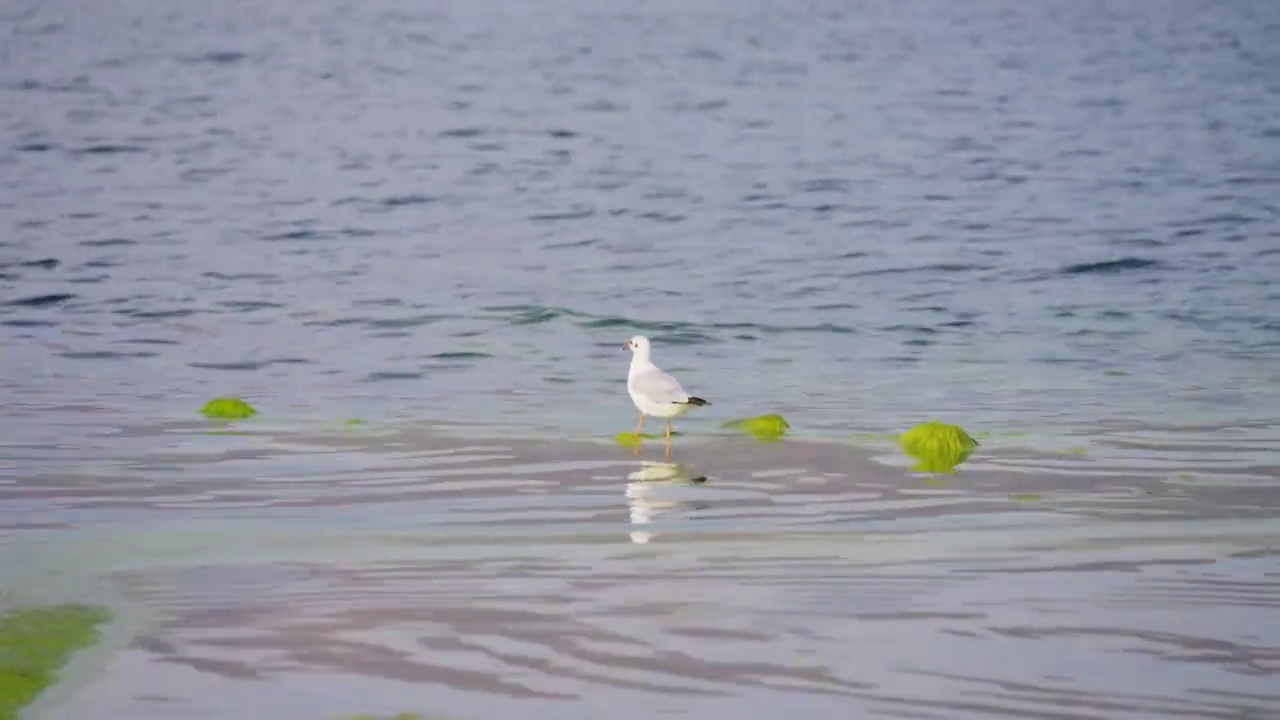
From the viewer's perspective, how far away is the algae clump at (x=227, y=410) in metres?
13.7

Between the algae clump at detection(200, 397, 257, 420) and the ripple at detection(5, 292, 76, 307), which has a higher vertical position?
the ripple at detection(5, 292, 76, 307)

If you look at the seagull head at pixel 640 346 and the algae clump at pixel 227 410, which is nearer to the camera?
the seagull head at pixel 640 346

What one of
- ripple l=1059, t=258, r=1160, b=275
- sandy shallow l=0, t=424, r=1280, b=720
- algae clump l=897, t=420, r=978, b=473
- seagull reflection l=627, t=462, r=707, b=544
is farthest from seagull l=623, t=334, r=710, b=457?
ripple l=1059, t=258, r=1160, b=275

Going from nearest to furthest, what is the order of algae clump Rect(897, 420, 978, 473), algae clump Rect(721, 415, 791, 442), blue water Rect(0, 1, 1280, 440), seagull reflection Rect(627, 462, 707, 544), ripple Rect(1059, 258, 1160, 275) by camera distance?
seagull reflection Rect(627, 462, 707, 544)
algae clump Rect(897, 420, 978, 473)
algae clump Rect(721, 415, 791, 442)
blue water Rect(0, 1, 1280, 440)
ripple Rect(1059, 258, 1160, 275)

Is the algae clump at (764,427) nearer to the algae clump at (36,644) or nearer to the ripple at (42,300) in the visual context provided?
the algae clump at (36,644)

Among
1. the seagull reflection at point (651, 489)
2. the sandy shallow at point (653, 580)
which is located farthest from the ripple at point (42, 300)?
the seagull reflection at point (651, 489)

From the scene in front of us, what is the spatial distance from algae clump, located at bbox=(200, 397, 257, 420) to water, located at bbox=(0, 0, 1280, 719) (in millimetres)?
368

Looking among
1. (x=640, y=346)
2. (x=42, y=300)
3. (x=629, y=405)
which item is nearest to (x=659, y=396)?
(x=640, y=346)

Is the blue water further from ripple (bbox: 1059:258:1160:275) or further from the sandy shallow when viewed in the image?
the sandy shallow

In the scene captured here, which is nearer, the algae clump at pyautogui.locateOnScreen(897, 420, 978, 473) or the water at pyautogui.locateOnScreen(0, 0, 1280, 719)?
the water at pyautogui.locateOnScreen(0, 0, 1280, 719)

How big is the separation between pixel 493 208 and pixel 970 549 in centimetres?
2246

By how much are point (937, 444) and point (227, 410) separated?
15.6 feet

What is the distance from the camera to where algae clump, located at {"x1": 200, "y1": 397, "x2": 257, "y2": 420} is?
13.7 metres

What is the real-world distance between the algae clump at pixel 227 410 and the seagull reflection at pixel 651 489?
3408mm
